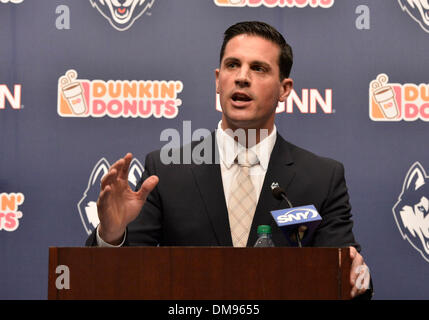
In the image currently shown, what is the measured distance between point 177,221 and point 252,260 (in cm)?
77

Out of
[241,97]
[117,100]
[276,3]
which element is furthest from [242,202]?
[276,3]

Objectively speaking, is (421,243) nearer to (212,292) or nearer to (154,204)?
(154,204)

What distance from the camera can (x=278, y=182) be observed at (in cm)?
201

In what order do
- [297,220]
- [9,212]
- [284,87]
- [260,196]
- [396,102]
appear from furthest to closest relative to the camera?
1. [396,102]
2. [9,212]
3. [284,87]
4. [260,196]
5. [297,220]

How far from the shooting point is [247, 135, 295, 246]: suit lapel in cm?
186

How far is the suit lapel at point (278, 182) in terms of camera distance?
1.86m

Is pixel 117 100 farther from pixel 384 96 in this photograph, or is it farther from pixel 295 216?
pixel 295 216

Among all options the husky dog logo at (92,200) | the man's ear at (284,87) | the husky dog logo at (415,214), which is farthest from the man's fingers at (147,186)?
the husky dog logo at (415,214)

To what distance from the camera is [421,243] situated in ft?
9.17

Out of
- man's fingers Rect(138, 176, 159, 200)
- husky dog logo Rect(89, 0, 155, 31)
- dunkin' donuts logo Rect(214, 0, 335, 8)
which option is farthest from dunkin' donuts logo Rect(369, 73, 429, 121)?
man's fingers Rect(138, 176, 159, 200)

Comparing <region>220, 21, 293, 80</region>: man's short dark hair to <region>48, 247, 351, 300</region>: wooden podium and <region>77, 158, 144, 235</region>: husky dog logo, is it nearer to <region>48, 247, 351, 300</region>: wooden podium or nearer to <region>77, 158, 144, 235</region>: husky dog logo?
<region>77, 158, 144, 235</region>: husky dog logo

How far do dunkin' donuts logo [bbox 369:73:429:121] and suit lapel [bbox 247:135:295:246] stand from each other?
3.02ft

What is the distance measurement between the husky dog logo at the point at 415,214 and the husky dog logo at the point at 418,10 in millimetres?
805

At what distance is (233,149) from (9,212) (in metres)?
1.32
